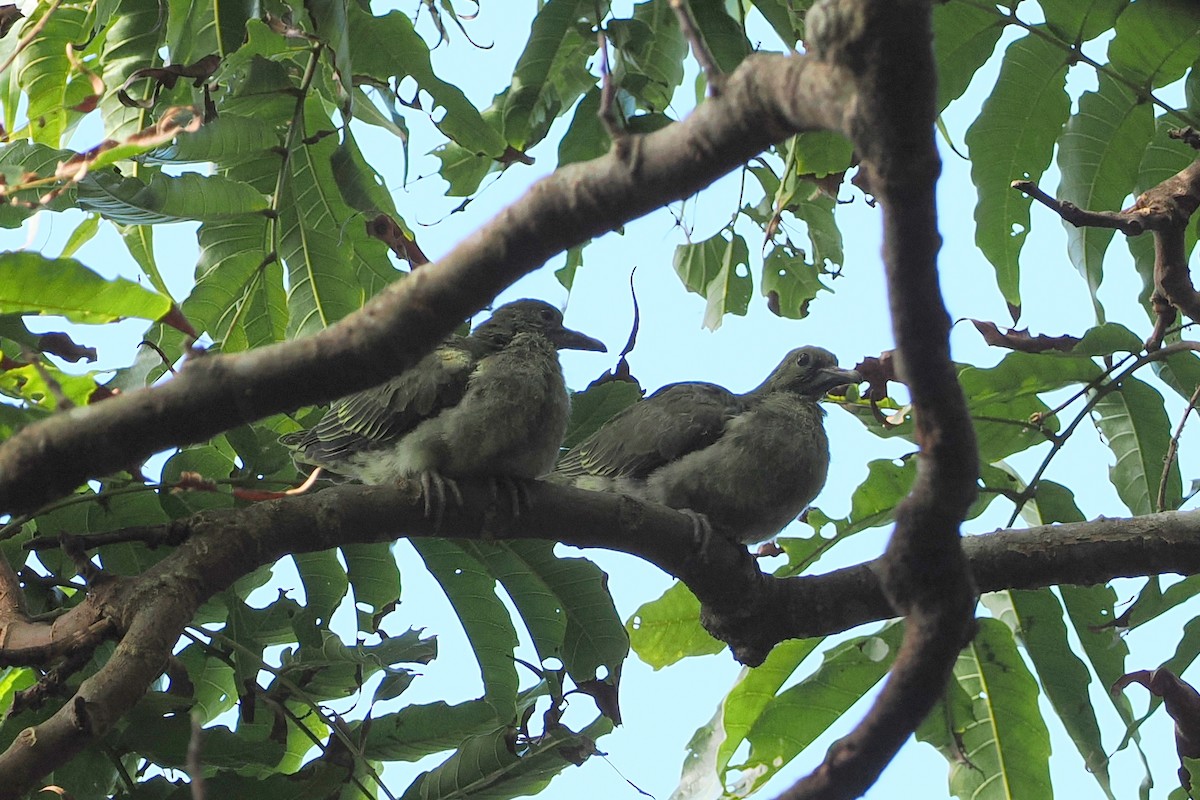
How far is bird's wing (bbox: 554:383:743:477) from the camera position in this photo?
14.8ft

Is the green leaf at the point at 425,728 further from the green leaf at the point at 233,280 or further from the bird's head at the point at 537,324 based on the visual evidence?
the bird's head at the point at 537,324

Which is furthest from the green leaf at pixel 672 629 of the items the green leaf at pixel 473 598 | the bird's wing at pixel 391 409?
the bird's wing at pixel 391 409

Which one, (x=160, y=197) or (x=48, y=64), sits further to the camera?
(x=48, y=64)

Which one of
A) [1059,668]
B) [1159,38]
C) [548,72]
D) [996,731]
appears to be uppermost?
[548,72]

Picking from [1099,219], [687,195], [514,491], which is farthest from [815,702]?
[687,195]

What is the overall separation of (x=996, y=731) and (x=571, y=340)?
2045 mm

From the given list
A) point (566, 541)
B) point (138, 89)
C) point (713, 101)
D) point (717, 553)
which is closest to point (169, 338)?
point (138, 89)

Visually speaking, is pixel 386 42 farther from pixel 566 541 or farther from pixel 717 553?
pixel 717 553

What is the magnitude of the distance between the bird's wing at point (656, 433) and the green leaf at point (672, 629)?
0.77 m

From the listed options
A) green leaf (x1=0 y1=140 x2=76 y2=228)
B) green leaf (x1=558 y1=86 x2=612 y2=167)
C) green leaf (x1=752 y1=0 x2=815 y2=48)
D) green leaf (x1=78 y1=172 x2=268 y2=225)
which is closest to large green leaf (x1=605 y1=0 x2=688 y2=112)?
green leaf (x1=558 y1=86 x2=612 y2=167)

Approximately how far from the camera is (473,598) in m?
3.39

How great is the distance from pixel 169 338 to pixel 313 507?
936 mm

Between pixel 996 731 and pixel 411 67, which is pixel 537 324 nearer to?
pixel 411 67

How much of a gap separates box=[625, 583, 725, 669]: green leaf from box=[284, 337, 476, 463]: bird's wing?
2.94 feet
